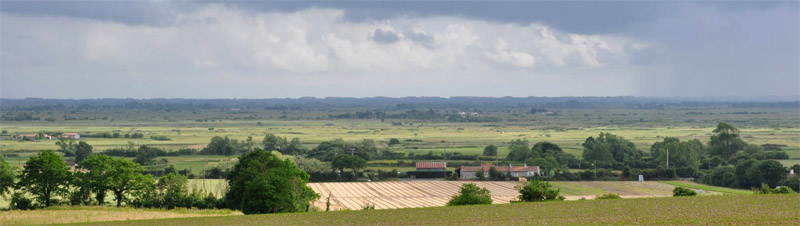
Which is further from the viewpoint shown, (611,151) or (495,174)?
(611,151)

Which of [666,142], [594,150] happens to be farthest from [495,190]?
[666,142]

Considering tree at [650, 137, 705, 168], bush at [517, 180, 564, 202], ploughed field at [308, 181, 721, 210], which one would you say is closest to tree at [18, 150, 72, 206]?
ploughed field at [308, 181, 721, 210]

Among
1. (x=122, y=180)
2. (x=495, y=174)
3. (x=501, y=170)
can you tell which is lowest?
(x=495, y=174)

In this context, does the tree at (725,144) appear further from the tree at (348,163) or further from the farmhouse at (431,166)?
the tree at (348,163)

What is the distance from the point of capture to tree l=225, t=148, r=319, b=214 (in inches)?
1822

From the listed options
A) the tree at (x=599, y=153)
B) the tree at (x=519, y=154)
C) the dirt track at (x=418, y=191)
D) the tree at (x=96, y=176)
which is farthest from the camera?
the tree at (x=519, y=154)

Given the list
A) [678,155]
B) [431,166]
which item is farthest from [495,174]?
[678,155]

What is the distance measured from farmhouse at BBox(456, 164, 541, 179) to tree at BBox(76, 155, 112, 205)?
41973mm

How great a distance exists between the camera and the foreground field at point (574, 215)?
1384 inches

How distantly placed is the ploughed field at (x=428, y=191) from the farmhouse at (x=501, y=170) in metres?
4.87

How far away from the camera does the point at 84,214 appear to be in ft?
145

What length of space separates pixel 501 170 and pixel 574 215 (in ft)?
157

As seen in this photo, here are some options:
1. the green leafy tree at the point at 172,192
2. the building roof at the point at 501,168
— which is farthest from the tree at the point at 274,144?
the green leafy tree at the point at 172,192

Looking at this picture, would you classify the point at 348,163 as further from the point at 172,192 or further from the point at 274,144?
the point at 274,144
